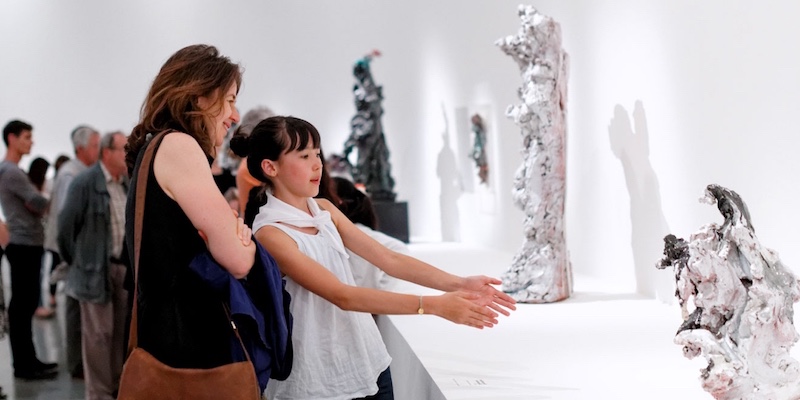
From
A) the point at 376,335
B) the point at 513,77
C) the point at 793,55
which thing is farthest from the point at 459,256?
the point at 376,335

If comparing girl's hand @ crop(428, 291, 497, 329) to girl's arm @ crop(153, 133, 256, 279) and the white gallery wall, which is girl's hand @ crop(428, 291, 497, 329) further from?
the white gallery wall

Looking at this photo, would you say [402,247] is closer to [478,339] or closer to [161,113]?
[478,339]

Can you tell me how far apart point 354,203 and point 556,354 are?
5.37 ft

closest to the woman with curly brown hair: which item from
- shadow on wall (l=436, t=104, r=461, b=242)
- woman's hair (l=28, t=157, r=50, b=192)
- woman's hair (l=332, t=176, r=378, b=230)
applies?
woman's hair (l=332, t=176, r=378, b=230)

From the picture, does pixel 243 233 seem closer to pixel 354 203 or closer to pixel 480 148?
pixel 354 203

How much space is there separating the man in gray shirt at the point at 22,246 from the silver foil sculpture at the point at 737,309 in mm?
4869

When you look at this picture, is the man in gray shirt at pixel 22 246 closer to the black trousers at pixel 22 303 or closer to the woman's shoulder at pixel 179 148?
the black trousers at pixel 22 303

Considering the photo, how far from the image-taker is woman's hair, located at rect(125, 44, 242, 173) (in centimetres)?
211

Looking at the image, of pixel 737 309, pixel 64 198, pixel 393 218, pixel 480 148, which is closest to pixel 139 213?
pixel 737 309

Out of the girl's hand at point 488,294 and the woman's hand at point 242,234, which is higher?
the woman's hand at point 242,234

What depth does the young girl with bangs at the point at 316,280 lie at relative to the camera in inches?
93.9

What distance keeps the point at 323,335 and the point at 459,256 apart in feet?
15.8

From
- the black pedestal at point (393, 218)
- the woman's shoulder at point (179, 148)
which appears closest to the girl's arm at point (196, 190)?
the woman's shoulder at point (179, 148)

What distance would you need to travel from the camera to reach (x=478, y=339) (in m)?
3.79
